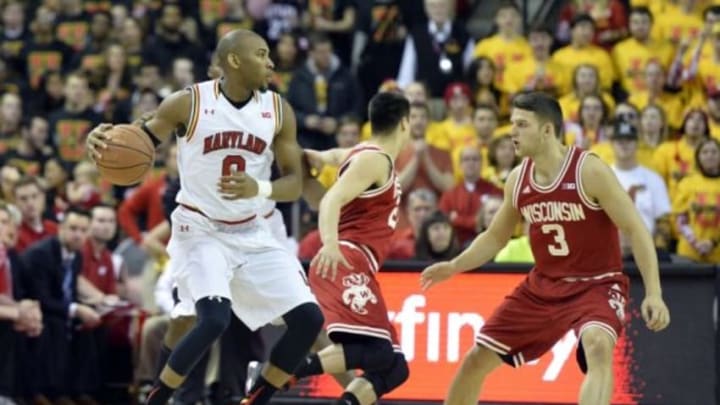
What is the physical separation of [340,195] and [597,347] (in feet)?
5.07

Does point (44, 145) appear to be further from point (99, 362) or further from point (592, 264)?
point (592, 264)

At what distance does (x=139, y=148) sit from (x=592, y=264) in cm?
241

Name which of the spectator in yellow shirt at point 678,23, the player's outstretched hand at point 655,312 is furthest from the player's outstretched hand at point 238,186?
the spectator in yellow shirt at point 678,23

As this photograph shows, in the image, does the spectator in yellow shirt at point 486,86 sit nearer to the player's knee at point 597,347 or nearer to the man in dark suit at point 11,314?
the man in dark suit at point 11,314

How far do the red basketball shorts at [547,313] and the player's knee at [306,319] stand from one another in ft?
2.85

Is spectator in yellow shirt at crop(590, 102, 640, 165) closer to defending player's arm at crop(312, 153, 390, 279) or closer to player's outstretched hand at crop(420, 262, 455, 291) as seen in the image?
player's outstretched hand at crop(420, 262, 455, 291)

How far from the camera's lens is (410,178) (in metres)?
13.1

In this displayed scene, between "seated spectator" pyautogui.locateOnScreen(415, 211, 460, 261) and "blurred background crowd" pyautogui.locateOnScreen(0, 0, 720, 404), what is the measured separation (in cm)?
1

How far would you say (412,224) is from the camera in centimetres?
1262

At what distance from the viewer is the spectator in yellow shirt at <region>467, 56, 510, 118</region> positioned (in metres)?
14.5

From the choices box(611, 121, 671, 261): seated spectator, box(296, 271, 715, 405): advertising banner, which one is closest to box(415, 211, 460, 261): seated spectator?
box(296, 271, 715, 405): advertising banner

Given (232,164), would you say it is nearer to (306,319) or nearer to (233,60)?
(233,60)

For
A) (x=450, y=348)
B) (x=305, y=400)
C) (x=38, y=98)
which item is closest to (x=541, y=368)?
(x=450, y=348)

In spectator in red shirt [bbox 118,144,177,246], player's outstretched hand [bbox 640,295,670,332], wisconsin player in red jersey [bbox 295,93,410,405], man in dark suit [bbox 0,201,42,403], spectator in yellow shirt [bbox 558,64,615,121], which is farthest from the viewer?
spectator in yellow shirt [bbox 558,64,615,121]
